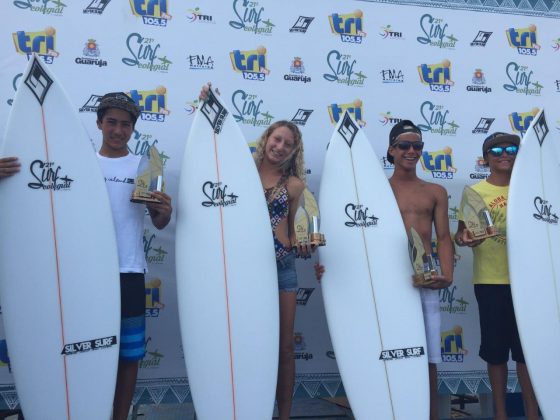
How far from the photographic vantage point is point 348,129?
9.33 ft

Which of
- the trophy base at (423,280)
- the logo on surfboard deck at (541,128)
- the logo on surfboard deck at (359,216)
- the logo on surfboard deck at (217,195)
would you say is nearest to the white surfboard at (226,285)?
the logo on surfboard deck at (217,195)

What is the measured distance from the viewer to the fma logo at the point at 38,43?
2885 mm

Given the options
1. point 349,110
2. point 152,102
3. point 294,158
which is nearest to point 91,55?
point 152,102

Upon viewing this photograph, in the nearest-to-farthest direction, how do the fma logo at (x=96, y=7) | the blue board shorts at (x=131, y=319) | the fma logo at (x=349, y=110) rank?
the blue board shorts at (x=131, y=319) < the fma logo at (x=96, y=7) < the fma logo at (x=349, y=110)

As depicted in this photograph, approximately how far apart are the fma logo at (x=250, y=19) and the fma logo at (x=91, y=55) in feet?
2.79

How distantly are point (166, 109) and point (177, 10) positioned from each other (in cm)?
65

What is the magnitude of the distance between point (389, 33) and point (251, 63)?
1008 mm

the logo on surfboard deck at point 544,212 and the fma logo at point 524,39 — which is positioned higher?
the fma logo at point 524,39

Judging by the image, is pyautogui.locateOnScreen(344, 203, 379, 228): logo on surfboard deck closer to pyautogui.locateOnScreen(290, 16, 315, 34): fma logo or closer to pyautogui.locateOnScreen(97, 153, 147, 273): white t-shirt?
pyautogui.locateOnScreen(97, 153, 147, 273): white t-shirt

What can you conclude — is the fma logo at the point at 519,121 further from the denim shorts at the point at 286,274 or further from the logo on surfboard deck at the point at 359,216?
the denim shorts at the point at 286,274

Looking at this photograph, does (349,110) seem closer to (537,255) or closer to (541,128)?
Result: (541,128)

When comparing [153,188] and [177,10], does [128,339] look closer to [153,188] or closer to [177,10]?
[153,188]

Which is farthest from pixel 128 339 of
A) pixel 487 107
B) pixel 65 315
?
pixel 487 107

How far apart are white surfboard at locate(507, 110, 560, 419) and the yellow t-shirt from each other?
0.06 meters
